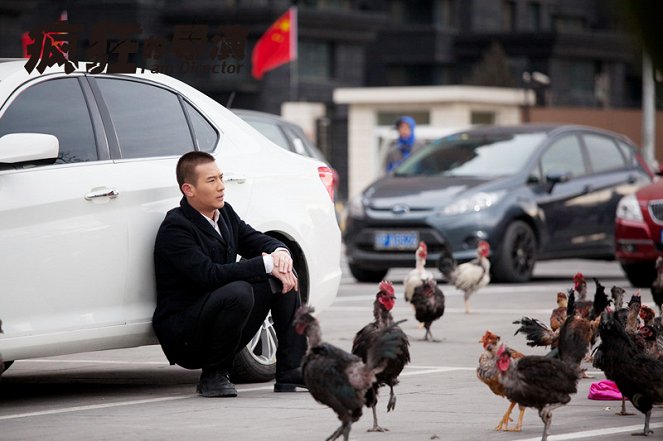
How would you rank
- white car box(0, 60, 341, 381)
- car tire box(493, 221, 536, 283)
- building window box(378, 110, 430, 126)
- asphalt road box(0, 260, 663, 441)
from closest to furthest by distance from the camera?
asphalt road box(0, 260, 663, 441), white car box(0, 60, 341, 381), car tire box(493, 221, 536, 283), building window box(378, 110, 430, 126)

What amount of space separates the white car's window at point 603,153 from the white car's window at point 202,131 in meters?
9.76

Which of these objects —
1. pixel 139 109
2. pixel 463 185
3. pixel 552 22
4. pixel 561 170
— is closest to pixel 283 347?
pixel 139 109

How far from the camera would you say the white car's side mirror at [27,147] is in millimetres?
7016

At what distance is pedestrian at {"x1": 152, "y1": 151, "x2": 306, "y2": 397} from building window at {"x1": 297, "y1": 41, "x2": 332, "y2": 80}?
4607 cm

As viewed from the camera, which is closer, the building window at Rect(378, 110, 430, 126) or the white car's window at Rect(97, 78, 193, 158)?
the white car's window at Rect(97, 78, 193, 158)

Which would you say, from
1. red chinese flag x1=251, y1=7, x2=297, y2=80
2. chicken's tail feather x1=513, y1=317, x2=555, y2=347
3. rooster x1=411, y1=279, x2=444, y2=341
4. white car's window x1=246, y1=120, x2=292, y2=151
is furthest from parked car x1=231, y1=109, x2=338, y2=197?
red chinese flag x1=251, y1=7, x2=297, y2=80

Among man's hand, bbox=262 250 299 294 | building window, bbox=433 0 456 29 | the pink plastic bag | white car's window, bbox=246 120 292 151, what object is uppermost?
building window, bbox=433 0 456 29

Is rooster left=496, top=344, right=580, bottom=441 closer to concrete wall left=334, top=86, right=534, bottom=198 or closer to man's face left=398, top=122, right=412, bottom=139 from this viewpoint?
man's face left=398, top=122, right=412, bottom=139

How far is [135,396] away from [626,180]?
1078 centimetres

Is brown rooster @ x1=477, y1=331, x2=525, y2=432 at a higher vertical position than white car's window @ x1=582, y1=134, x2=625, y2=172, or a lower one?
lower

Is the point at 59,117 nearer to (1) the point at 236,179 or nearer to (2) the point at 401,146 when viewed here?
(1) the point at 236,179

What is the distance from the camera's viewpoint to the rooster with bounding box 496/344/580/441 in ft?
20.8

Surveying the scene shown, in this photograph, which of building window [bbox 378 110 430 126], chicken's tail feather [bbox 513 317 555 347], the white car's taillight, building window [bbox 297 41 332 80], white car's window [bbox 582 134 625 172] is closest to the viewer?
chicken's tail feather [bbox 513 317 555 347]

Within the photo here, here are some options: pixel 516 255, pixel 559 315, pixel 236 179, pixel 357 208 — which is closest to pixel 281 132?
pixel 357 208
